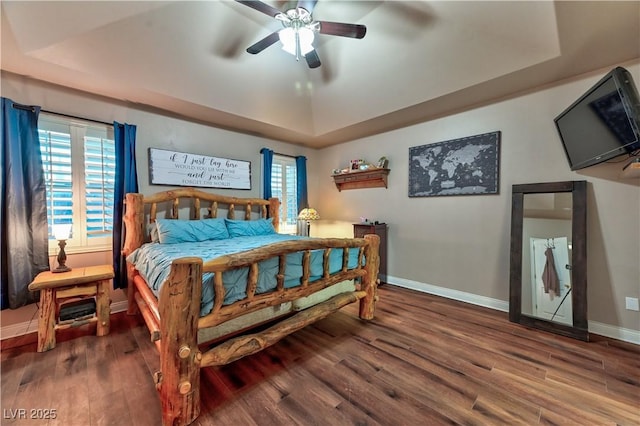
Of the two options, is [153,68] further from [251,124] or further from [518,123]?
[518,123]

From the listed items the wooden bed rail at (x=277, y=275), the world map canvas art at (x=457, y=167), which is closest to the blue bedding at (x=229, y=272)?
the wooden bed rail at (x=277, y=275)

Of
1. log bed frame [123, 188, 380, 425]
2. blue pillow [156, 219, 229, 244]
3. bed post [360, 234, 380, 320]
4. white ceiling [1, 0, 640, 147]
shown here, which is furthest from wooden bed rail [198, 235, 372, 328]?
white ceiling [1, 0, 640, 147]

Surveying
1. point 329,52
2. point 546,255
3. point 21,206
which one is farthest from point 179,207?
point 546,255

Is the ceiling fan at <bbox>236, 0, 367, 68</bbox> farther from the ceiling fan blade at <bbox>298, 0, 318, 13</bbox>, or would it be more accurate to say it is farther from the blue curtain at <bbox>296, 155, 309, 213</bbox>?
the blue curtain at <bbox>296, 155, 309, 213</bbox>

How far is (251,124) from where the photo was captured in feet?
12.4

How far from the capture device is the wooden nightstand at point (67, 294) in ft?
7.07

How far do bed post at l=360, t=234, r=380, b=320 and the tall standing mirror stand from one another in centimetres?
152

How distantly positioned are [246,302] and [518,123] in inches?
136

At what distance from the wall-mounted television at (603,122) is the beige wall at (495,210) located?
0.76 ft

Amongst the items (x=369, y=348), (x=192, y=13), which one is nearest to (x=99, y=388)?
(x=369, y=348)

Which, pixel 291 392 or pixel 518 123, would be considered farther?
pixel 518 123

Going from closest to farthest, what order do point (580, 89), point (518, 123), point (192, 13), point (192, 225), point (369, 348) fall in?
point (369, 348), point (192, 13), point (580, 89), point (518, 123), point (192, 225)

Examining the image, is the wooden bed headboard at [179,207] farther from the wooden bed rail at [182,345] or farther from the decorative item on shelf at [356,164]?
the wooden bed rail at [182,345]

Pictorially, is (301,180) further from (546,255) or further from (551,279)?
(551,279)
